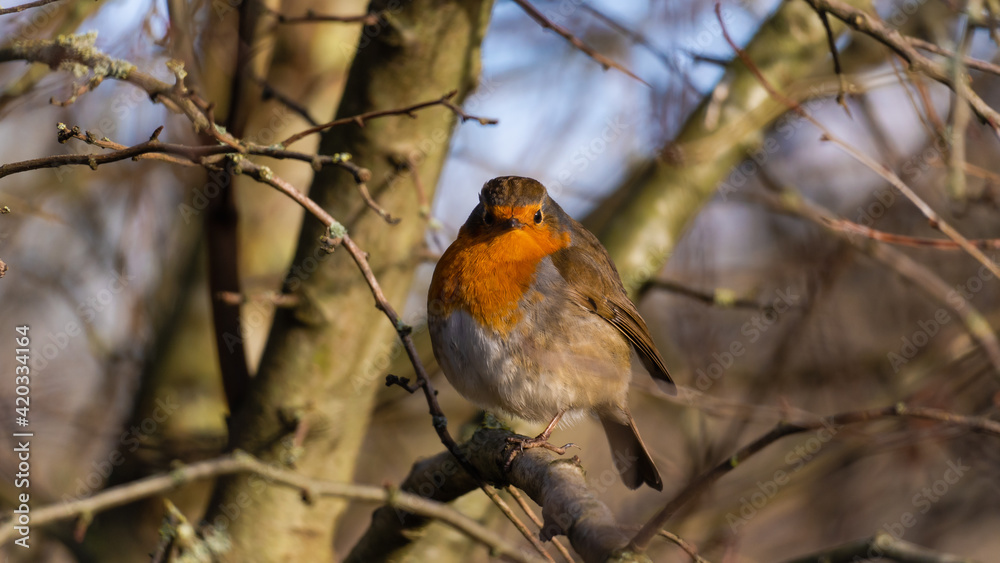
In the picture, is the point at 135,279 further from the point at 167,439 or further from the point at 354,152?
the point at 354,152

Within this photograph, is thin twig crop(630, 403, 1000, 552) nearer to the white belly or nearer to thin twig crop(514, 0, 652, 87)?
the white belly

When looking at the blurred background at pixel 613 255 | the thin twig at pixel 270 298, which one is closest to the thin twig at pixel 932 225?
the blurred background at pixel 613 255

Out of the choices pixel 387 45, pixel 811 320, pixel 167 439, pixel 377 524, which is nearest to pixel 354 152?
pixel 387 45

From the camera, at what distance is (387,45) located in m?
2.77

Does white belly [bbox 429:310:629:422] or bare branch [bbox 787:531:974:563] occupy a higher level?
white belly [bbox 429:310:629:422]

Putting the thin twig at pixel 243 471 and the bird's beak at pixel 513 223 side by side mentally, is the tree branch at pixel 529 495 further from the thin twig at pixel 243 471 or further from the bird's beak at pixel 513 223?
the bird's beak at pixel 513 223

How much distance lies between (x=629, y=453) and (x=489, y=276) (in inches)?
39.9

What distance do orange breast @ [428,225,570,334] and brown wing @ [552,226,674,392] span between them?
0.49 feet

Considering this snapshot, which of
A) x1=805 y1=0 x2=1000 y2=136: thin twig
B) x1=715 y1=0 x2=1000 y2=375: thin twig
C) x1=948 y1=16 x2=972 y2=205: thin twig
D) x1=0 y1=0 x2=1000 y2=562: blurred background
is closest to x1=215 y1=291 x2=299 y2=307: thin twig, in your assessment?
x1=0 y1=0 x2=1000 y2=562: blurred background

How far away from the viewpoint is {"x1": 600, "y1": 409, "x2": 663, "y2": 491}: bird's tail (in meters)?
3.04

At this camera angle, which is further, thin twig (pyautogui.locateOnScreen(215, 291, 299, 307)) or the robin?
thin twig (pyautogui.locateOnScreen(215, 291, 299, 307))

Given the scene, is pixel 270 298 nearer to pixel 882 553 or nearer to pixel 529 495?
pixel 529 495

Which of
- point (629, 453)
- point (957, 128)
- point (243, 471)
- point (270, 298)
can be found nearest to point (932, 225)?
point (957, 128)

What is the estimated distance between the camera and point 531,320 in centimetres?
269
